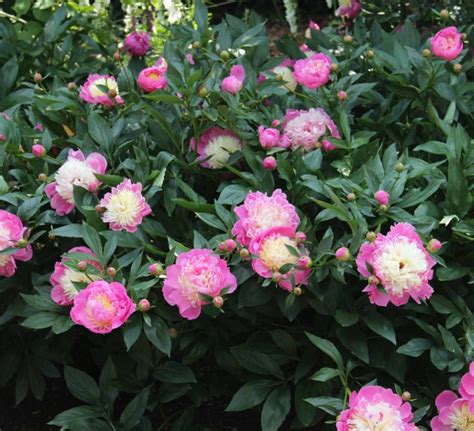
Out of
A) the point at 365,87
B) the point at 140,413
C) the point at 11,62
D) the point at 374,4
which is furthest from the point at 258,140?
the point at 374,4

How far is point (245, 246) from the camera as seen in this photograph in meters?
1.69

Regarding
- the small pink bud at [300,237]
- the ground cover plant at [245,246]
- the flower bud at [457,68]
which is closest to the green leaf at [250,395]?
the ground cover plant at [245,246]

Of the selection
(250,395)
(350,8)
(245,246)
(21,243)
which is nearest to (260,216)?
(245,246)

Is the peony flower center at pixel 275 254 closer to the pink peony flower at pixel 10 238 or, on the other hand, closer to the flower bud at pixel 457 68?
the pink peony flower at pixel 10 238

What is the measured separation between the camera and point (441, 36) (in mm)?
2201

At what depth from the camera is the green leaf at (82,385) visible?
1.86 metres

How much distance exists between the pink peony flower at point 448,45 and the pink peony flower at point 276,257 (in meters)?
0.82

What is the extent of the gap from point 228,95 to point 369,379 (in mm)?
735

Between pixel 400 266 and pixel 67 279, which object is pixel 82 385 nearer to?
pixel 67 279

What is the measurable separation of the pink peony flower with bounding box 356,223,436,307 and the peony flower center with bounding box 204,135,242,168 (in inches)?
19.9

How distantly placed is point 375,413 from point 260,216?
0.44m

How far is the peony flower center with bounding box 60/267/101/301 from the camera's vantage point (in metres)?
1.73

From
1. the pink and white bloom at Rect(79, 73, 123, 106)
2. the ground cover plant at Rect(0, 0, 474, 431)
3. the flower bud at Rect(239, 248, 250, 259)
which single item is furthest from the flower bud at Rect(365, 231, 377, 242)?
the pink and white bloom at Rect(79, 73, 123, 106)

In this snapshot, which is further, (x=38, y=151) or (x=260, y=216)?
(x=38, y=151)
